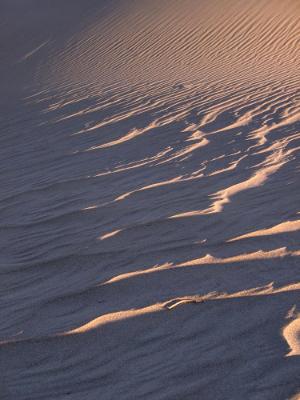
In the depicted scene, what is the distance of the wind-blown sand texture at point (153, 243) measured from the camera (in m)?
2.48

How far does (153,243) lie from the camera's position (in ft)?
12.0

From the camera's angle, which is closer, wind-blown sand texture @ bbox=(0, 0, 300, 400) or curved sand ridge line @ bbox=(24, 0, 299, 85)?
wind-blown sand texture @ bbox=(0, 0, 300, 400)

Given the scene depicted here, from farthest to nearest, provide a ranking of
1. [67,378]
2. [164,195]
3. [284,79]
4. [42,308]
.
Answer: [284,79], [164,195], [42,308], [67,378]

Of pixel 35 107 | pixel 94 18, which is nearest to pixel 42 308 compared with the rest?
pixel 35 107

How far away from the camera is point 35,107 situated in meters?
9.10

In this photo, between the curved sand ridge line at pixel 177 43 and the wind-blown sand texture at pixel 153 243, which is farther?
the curved sand ridge line at pixel 177 43

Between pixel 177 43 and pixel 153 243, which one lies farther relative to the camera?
pixel 177 43

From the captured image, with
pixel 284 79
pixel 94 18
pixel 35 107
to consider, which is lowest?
pixel 284 79

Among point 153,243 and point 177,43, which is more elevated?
point 177,43

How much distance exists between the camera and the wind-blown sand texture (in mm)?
2480

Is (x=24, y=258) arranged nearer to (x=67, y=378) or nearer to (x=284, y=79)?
(x=67, y=378)

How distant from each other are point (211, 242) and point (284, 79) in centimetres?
610

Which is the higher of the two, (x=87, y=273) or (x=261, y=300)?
(x=87, y=273)

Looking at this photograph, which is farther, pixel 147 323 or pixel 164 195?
pixel 164 195
